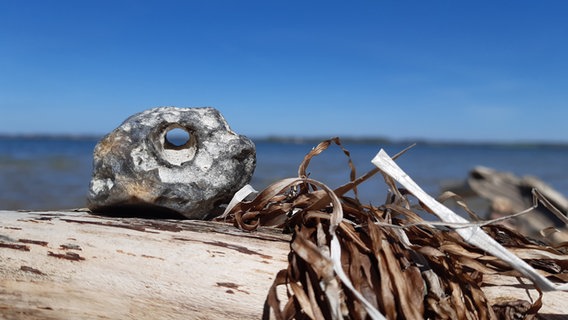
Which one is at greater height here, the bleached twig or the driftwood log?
the bleached twig

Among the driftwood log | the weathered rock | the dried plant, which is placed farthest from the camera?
the weathered rock

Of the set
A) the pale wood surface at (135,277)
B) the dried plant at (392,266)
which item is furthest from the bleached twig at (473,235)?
the pale wood surface at (135,277)

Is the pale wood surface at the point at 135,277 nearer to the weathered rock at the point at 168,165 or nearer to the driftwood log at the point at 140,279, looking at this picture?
the driftwood log at the point at 140,279

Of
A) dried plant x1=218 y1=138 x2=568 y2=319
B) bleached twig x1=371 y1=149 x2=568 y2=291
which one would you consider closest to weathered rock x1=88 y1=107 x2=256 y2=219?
dried plant x1=218 y1=138 x2=568 y2=319

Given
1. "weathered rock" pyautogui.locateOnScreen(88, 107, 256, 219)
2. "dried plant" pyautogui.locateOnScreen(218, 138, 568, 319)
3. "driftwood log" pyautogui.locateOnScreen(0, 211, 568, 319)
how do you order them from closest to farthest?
"dried plant" pyautogui.locateOnScreen(218, 138, 568, 319) < "driftwood log" pyautogui.locateOnScreen(0, 211, 568, 319) < "weathered rock" pyautogui.locateOnScreen(88, 107, 256, 219)

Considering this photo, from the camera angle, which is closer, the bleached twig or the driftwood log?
the bleached twig

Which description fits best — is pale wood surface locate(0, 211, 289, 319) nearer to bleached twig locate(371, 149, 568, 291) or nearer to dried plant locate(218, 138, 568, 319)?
dried plant locate(218, 138, 568, 319)

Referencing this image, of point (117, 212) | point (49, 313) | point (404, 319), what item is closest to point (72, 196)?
point (117, 212)

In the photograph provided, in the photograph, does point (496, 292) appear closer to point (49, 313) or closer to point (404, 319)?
point (404, 319)
